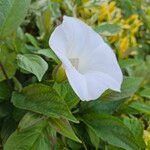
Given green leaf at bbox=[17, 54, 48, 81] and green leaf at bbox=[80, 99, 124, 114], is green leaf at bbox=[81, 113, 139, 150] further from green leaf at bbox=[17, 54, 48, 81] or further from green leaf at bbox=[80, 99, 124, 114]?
green leaf at bbox=[17, 54, 48, 81]

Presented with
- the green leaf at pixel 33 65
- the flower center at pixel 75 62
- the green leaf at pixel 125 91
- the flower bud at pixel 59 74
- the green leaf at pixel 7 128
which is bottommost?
the green leaf at pixel 125 91

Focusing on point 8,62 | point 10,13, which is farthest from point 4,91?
point 10,13

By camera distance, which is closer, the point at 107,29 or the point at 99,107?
the point at 99,107

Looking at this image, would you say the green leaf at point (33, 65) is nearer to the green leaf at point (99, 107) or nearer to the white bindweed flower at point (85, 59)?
the white bindweed flower at point (85, 59)

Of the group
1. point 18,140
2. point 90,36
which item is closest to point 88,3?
point 90,36

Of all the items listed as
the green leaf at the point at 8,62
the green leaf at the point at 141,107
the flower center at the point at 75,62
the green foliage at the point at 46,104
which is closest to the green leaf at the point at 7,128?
the green foliage at the point at 46,104

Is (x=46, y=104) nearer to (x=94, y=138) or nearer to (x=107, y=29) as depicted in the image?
(x=94, y=138)

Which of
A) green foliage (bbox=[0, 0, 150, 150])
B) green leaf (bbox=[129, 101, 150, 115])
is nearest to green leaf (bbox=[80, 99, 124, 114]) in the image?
green foliage (bbox=[0, 0, 150, 150])
